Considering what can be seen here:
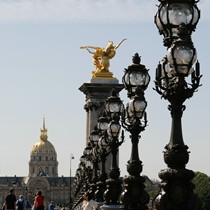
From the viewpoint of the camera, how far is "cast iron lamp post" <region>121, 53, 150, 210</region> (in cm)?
1881

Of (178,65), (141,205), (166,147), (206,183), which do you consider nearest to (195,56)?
(178,65)

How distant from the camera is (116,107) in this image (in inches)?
987

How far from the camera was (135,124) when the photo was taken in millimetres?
19688

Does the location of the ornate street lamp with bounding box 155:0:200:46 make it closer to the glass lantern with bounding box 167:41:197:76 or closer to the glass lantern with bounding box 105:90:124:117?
the glass lantern with bounding box 167:41:197:76

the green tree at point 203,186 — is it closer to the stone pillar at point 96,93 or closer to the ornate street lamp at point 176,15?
the stone pillar at point 96,93

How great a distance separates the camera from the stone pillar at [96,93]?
8919 centimetres

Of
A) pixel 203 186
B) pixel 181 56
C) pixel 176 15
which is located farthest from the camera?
pixel 203 186

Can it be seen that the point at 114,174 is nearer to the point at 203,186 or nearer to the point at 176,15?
the point at 176,15

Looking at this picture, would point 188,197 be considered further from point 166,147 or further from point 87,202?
point 87,202

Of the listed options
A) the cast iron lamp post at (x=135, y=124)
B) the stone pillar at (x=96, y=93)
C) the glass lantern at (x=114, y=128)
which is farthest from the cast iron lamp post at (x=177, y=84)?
the stone pillar at (x=96, y=93)

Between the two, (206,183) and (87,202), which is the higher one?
(206,183)

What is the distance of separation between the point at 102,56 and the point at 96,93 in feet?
13.3

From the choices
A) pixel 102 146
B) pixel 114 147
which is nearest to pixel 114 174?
pixel 114 147

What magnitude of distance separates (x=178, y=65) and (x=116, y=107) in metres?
11.5
